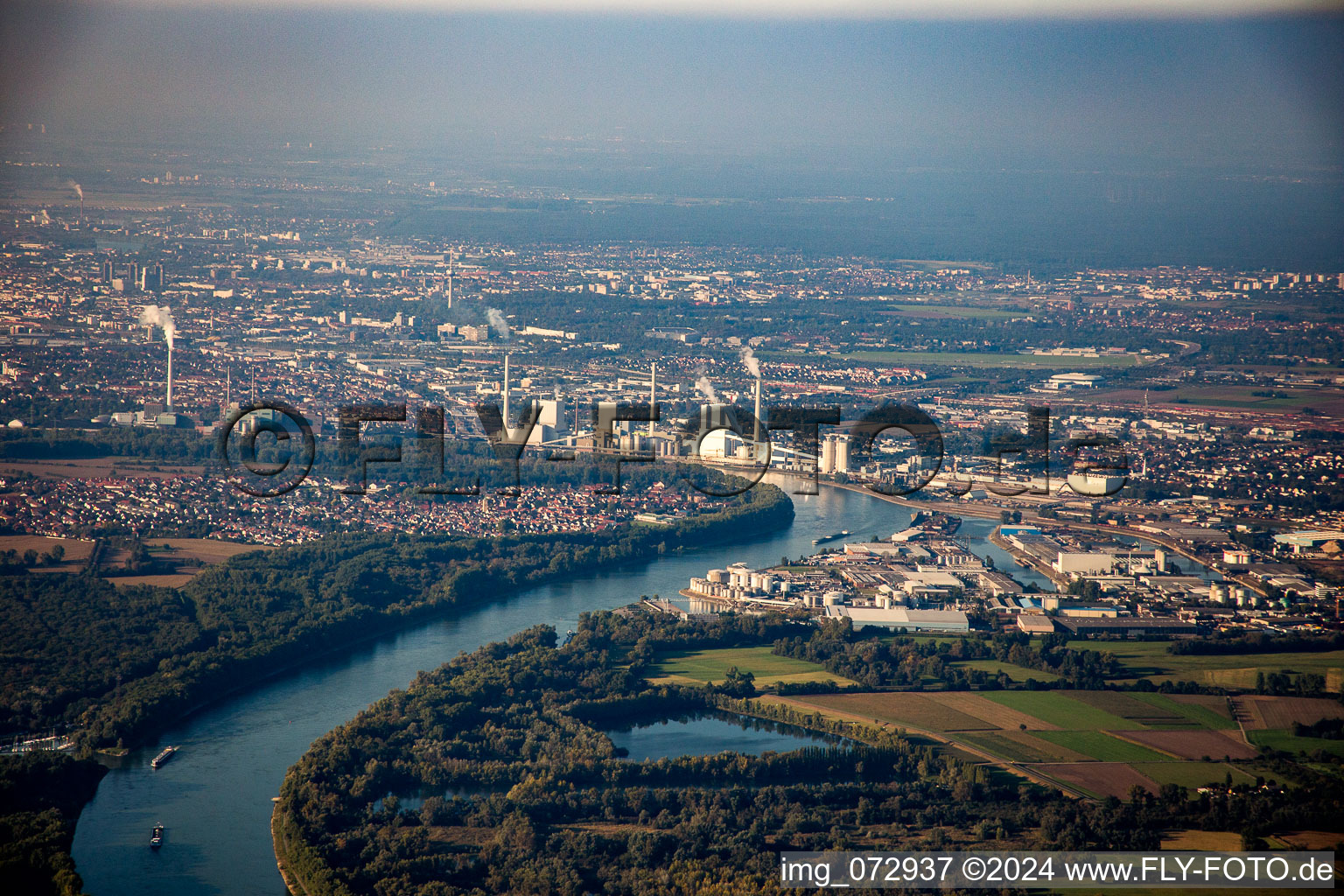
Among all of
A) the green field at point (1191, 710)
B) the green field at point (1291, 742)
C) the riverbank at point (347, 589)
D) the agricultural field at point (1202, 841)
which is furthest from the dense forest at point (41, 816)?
the green field at point (1291, 742)

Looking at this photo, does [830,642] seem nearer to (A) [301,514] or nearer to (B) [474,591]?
(B) [474,591]

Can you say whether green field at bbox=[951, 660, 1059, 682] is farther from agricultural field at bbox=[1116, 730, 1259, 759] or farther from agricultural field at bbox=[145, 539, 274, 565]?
agricultural field at bbox=[145, 539, 274, 565]

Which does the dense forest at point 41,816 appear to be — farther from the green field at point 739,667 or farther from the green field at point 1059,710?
the green field at point 1059,710

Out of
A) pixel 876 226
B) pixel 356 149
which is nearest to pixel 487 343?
pixel 876 226

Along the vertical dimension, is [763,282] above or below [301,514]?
above

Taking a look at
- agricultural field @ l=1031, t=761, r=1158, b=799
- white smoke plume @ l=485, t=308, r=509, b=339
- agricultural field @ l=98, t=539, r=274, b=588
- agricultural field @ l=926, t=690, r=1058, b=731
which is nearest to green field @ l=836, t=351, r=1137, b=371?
white smoke plume @ l=485, t=308, r=509, b=339
